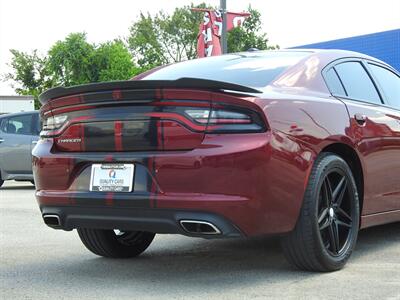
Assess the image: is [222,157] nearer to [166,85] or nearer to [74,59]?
[166,85]

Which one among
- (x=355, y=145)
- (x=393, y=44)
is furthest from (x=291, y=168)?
(x=393, y=44)

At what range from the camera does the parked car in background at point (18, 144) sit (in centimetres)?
1179

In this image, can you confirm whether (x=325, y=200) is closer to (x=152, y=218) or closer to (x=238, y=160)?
(x=238, y=160)

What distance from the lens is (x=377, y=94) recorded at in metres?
5.09

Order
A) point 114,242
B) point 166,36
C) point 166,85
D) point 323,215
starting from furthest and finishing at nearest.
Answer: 1. point 166,36
2. point 114,242
3. point 323,215
4. point 166,85

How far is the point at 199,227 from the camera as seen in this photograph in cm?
360

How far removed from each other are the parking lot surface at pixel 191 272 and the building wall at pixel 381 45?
17532 mm

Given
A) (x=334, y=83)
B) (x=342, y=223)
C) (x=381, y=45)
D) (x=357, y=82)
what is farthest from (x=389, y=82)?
(x=381, y=45)

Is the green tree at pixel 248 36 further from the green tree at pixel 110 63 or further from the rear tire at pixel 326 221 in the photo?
the rear tire at pixel 326 221

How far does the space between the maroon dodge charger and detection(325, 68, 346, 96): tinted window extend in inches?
0.5

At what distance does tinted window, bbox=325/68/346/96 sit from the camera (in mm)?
4477

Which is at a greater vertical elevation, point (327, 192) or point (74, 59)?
point (327, 192)

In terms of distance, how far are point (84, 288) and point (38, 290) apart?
10.6 inches

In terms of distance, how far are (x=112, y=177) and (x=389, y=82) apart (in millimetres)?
2758
